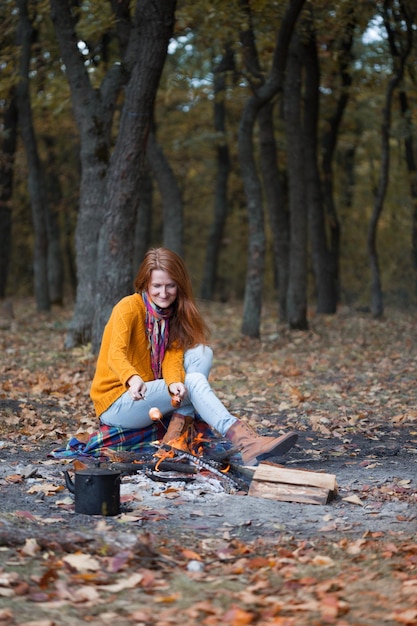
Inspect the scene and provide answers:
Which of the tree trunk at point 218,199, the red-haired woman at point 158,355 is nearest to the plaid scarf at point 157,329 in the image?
the red-haired woman at point 158,355

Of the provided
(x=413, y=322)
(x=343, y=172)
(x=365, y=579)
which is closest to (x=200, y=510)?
(x=365, y=579)

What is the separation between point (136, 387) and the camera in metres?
5.94

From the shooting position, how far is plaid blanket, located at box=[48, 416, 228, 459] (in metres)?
6.42

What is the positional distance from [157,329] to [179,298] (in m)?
0.29

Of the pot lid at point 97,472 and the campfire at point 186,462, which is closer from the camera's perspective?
the pot lid at point 97,472

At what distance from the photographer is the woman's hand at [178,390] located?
6.13 m

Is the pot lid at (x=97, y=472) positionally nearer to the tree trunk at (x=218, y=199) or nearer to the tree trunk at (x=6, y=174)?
the tree trunk at (x=6, y=174)

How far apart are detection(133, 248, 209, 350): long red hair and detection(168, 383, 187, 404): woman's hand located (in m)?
0.42

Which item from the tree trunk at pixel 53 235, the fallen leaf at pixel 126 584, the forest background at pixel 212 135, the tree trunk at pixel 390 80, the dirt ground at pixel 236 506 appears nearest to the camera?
the fallen leaf at pixel 126 584

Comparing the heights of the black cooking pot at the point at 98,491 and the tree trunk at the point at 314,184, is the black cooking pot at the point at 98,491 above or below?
below

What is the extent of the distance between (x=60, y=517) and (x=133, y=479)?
0.93m

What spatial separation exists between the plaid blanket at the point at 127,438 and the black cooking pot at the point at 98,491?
1363 mm

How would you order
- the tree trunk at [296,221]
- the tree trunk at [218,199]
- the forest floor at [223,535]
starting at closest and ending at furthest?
the forest floor at [223,535] → the tree trunk at [296,221] → the tree trunk at [218,199]

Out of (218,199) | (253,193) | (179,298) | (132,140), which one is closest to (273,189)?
(253,193)
